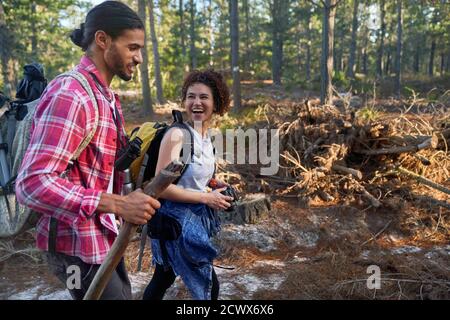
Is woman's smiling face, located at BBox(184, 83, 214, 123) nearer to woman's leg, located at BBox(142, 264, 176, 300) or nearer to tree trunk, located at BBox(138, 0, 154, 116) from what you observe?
woman's leg, located at BBox(142, 264, 176, 300)

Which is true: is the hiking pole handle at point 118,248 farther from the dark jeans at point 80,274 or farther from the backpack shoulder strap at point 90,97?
the backpack shoulder strap at point 90,97

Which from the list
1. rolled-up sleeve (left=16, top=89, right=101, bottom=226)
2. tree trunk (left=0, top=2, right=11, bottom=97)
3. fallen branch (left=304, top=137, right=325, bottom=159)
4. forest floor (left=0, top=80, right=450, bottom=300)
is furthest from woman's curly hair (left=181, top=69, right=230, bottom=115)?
tree trunk (left=0, top=2, right=11, bottom=97)

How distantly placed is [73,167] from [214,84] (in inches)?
48.1

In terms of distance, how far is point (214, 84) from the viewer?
2.43m

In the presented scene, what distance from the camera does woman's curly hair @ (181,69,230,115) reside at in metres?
2.42

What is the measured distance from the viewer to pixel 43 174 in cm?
131

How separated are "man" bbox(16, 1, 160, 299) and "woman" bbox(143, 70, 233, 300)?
0.50m

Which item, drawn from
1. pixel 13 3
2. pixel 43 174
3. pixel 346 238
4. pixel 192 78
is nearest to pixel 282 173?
pixel 346 238

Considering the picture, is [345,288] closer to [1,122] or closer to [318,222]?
[318,222]

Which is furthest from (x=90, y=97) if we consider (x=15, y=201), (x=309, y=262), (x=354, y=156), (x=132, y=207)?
(x=354, y=156)

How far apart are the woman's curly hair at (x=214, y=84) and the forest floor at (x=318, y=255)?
4.60ft

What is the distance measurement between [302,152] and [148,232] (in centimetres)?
447

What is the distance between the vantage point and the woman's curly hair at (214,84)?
242 centimetres

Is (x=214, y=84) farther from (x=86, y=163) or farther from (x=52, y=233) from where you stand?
(x=52, y=233)
